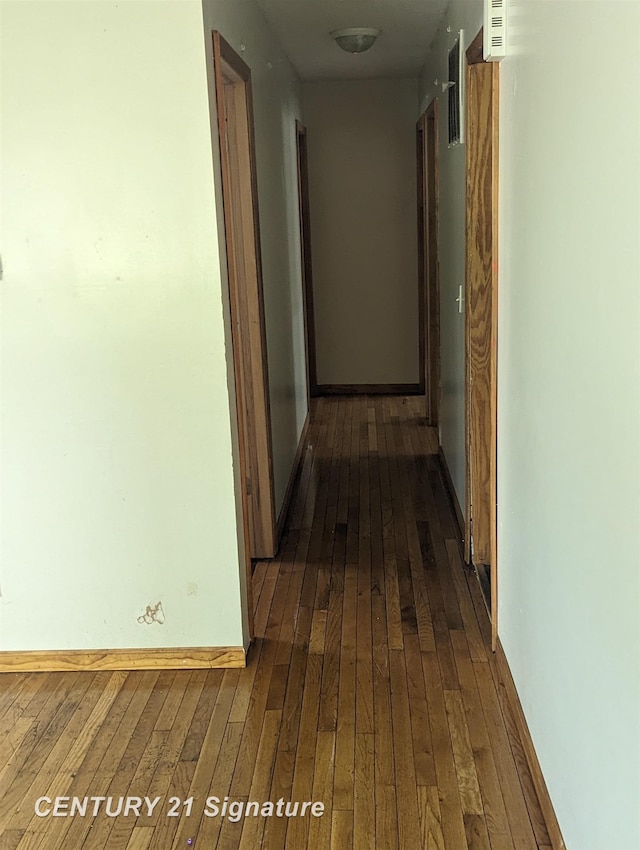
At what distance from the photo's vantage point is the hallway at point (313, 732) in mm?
2201

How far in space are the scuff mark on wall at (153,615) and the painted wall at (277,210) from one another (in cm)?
130

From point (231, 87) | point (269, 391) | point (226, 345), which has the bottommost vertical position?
point (269, 391)

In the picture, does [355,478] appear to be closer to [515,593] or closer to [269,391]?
[269,391]

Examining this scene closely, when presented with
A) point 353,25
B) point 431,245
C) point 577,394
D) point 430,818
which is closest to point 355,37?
point 353,25

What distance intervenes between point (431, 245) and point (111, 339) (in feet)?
10.5

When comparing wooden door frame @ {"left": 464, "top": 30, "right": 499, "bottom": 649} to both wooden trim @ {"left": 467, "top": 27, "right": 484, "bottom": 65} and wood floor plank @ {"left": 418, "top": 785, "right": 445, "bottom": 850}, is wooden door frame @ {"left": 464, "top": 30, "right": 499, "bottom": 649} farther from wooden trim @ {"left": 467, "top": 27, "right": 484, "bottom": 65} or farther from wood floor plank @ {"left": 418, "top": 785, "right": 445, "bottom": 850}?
wood floor plank @ {"left": 418, "top": 785, "right": 445, "bottom": 850}

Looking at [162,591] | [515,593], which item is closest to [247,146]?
[162,591]

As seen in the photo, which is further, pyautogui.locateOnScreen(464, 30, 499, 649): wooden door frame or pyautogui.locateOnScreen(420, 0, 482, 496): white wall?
pyautogui.locateOnScreen(420, 0, 482, 496): white wall

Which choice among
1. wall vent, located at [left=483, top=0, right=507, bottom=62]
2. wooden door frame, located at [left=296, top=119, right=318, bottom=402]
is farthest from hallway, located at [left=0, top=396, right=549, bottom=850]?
wooden door frame, located at [left=296, top=119, right=318, bottom=402]

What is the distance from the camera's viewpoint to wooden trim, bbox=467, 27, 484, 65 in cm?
302

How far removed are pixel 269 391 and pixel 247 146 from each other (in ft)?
3.66

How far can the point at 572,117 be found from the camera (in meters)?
1.72

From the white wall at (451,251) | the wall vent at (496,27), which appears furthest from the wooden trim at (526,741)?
the wall vent at (496,27)

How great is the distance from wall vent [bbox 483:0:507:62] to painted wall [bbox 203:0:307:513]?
0.91 metres
